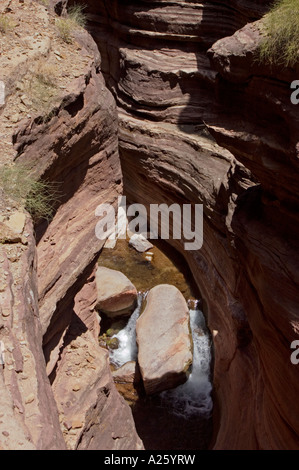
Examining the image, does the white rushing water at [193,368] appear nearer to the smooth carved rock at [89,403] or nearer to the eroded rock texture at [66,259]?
the eroded rock texture at [66,259]

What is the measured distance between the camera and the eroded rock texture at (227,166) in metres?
5.07

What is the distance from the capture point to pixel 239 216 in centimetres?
627

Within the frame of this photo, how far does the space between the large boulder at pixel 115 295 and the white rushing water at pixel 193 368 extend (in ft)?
0.96

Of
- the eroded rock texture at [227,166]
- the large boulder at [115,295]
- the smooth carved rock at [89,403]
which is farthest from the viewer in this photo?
the large boulder at [115,295]

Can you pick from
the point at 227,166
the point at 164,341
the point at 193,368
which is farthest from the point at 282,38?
the point at 193,368

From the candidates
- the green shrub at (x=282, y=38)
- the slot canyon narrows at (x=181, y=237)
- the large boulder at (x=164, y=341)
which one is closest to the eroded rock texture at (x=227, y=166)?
the slot canyon narrows at (x=181, y=237)

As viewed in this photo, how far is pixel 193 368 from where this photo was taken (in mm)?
8836

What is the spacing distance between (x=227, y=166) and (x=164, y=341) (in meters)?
3.43

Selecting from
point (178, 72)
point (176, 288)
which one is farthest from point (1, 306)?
point (178, 72)

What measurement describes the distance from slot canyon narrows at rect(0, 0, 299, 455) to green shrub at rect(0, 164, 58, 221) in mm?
20

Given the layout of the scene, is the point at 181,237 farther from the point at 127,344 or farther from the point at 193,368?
the point at 193,368

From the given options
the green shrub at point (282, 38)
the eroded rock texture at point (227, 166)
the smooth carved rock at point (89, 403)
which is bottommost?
the smooth carved rock at point (89, 403)
